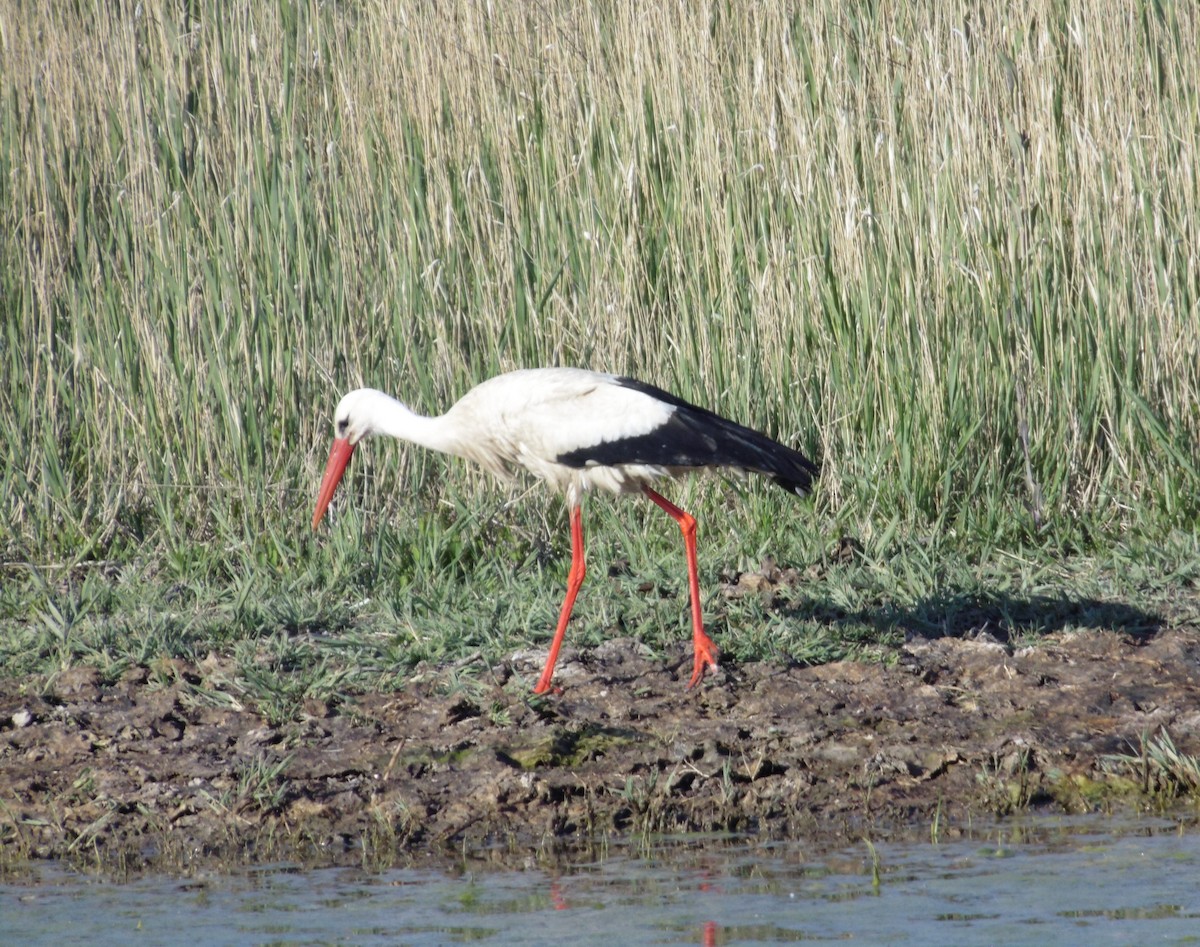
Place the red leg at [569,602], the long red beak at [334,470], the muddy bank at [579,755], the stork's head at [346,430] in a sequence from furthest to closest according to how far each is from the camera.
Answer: the long red beak at [334,470] < the stork's head at [346,430] < the red leg at [569,602] < the muddy bank at [579,755]

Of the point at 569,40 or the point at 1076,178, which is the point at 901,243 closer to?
the point at 1076,178

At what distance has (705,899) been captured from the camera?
3.21m

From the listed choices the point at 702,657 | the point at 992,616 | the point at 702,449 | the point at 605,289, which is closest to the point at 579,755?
the point at 702,657

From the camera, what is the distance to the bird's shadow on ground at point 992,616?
188 inches

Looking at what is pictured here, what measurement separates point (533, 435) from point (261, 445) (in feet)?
4.56

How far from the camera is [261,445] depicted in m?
5.94

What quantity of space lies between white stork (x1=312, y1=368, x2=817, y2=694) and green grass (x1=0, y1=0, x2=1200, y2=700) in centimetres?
40

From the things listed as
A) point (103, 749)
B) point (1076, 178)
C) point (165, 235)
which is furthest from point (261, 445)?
Answer: point (1076, 178)

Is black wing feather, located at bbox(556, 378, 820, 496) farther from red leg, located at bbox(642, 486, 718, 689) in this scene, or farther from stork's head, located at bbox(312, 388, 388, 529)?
stork's head, located at bbox(312, 388, 388, 529)

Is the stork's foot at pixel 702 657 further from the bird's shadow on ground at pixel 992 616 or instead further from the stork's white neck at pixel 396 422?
the stork's white neck at pixel 396 422

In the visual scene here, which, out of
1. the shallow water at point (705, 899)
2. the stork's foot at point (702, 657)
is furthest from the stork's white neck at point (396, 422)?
the shallow water at point (705, 899)

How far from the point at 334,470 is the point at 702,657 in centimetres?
170

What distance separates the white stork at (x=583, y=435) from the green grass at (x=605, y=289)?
399 millimetres

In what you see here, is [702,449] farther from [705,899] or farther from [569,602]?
[705,899]
